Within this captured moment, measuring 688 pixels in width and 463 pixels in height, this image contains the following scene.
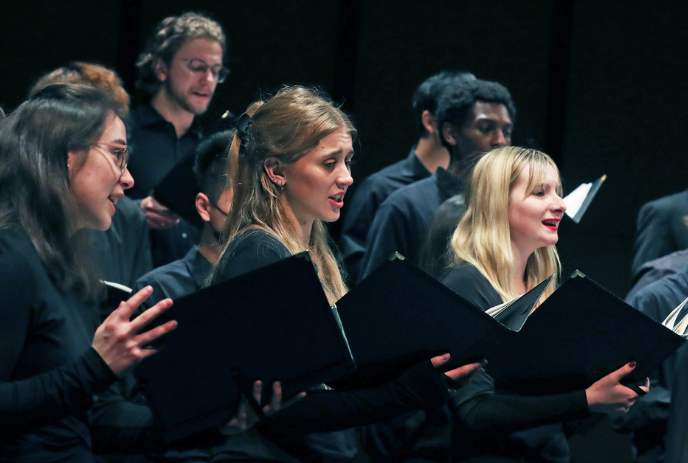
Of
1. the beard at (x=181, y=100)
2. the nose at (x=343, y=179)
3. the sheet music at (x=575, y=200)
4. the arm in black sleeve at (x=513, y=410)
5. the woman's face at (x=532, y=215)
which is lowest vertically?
the arm in black sleeve at (x=513, y=410)

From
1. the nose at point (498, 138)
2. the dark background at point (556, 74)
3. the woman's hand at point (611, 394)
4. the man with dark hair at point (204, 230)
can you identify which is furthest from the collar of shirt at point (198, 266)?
the dark background at point (556, 74)

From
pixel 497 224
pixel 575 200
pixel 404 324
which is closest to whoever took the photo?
pixel 404 324

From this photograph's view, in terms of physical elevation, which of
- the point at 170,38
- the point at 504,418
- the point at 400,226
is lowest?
the point at 504,418

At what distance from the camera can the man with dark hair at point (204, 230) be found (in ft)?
8.19

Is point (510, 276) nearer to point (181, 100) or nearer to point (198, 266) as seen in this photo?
point (198, 266)

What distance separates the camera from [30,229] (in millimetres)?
1814

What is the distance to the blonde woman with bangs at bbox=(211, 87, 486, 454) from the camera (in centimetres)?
193

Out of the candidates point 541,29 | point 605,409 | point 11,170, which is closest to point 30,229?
point 11,170

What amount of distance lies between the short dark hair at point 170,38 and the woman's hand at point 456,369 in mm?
2198

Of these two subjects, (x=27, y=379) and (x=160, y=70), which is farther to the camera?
(x=160, y=70)

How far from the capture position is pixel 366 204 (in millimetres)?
3758

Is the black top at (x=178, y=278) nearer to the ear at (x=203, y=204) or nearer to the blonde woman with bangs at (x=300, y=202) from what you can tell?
the ear at (x=203, y=204)

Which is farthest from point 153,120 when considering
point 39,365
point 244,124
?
point 39,365

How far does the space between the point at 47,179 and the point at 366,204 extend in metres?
2.03
